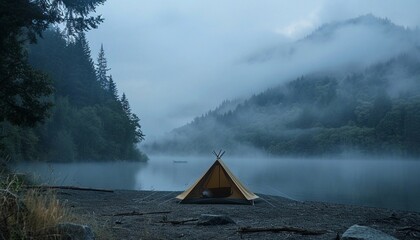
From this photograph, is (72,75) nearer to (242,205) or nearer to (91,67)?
(91,67)

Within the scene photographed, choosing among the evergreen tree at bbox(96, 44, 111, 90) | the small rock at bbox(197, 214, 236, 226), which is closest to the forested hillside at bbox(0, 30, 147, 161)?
the evergreen tree at bbox(96, 44, 111, 90)

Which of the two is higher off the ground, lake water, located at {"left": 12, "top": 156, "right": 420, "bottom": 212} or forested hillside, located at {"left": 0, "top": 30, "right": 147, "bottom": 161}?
forested hillside, located at {"left": 0, "top": 30, "right": 147, "bottom": 161}

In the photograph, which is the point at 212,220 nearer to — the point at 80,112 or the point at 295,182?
the point at 295,182

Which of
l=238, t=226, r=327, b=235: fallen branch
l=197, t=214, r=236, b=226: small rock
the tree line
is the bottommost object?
l=238, t=226, r=327, b=235: fallen branch

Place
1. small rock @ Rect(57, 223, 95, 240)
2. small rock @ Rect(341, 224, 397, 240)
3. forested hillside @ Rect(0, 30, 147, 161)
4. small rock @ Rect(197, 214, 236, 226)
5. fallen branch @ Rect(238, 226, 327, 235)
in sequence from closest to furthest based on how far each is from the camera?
small rock @ Rect(57, 223, 95, 240) < small rock @ Rect(341, 224, 397, 240) < fallen branch @ Rect(238, 226, 327, 235) < small rock @ Rect(197, 214, 236, 226) < forested hillside @ Rect(0, 30, 147, 161)

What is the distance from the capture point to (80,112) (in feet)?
226

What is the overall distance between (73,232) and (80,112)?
66508mm

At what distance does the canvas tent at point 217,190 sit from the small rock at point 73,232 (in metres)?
11.0

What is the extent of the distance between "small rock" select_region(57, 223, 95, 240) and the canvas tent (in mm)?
11017

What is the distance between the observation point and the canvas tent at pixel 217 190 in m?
16.4

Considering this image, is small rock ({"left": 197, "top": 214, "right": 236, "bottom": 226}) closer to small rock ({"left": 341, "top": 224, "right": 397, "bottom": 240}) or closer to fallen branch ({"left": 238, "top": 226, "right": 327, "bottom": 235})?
fallen branch ({"left": 238, "top": 226, "right": 327, "bottom": 235})

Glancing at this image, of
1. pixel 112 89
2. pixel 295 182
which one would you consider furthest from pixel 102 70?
pixel 295 182

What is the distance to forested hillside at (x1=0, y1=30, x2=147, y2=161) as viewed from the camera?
6084 centimetres

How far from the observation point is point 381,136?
146 meters
